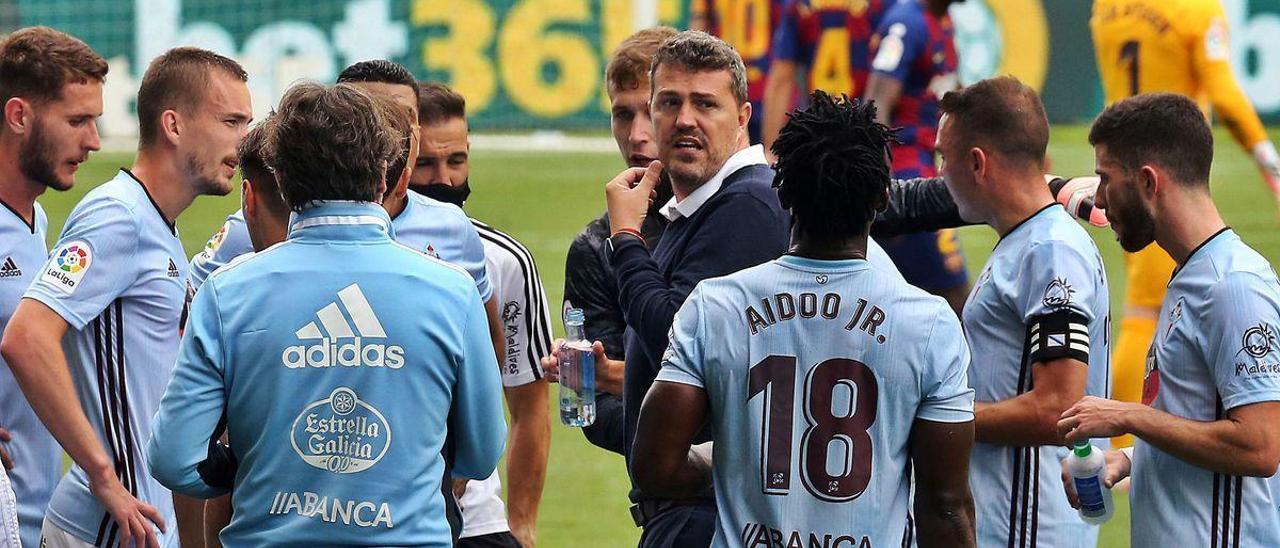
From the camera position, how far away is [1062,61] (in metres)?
21.2

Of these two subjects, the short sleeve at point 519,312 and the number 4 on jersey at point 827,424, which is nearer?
the number 4 on jersey at point 827,424

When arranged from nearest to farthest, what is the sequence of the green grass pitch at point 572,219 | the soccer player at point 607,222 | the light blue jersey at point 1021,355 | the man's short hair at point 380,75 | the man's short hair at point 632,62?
the light blue jersey at point 1021,355
the soccer player at point 607,222
the man's short hair at point 380,75
the man's short hair at point 632,62
the green grass pitch at point 572,219

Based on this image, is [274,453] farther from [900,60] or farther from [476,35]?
[476,35]

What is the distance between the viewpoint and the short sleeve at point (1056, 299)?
4.11 metres

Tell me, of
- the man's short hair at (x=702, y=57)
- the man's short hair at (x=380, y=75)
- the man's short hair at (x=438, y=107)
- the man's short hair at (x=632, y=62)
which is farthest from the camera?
the man's short hair at (x=438, y=107)

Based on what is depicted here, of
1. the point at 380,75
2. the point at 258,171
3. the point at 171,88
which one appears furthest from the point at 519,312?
the point at 258,171

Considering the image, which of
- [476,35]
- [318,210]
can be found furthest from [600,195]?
[318,210]

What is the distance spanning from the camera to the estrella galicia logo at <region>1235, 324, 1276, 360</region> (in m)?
3.83

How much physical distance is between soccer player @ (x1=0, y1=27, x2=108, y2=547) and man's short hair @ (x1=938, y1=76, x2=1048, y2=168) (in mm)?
2492

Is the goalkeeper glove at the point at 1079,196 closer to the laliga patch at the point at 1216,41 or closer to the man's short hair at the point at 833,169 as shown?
the man's short hair at the point at 833,169

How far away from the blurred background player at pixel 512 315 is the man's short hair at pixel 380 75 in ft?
0.59

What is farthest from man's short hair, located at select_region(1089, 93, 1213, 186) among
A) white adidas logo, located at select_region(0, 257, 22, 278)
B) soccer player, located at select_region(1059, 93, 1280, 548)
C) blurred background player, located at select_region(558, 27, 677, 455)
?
white adidas logo, located at select_region(0, 257, 22, 278)

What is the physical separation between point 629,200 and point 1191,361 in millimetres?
1450

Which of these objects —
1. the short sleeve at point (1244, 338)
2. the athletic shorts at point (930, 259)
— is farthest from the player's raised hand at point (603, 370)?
the athletic shorts at point (930, 259)
